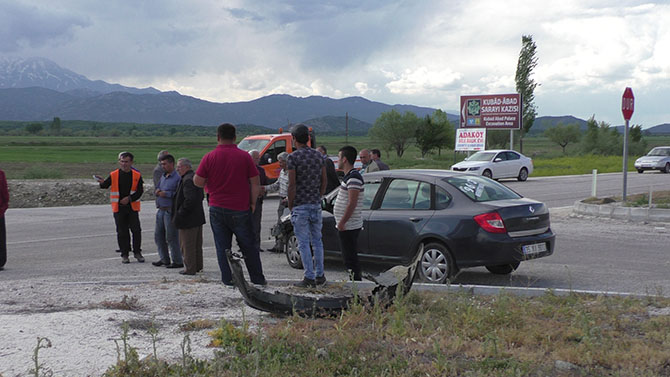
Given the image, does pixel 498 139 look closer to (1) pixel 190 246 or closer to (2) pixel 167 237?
(2) pixel 167 237

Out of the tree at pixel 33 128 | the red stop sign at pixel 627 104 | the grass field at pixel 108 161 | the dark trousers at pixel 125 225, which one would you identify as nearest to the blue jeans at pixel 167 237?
the dark trousers at pixel 125 225

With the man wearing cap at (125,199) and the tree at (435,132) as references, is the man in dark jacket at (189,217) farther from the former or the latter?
the tree at (435,132)

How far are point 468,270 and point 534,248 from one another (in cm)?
139

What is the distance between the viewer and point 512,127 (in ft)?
136

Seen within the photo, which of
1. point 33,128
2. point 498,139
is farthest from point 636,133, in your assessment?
point 33,128

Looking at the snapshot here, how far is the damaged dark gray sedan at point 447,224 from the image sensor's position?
26.9 feet

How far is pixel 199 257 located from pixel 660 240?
845 cm

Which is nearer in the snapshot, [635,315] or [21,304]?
[635,315]

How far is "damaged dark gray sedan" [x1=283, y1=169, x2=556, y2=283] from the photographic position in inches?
323

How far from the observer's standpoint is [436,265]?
8414mm

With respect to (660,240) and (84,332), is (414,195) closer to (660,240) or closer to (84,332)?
(84,332)

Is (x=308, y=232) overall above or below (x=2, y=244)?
above

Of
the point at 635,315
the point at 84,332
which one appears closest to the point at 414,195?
the point at 635,315

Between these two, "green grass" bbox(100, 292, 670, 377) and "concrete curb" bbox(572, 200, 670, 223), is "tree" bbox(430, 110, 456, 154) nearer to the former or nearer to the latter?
"concrete curb" bbox(572, 200, 670, 223)
